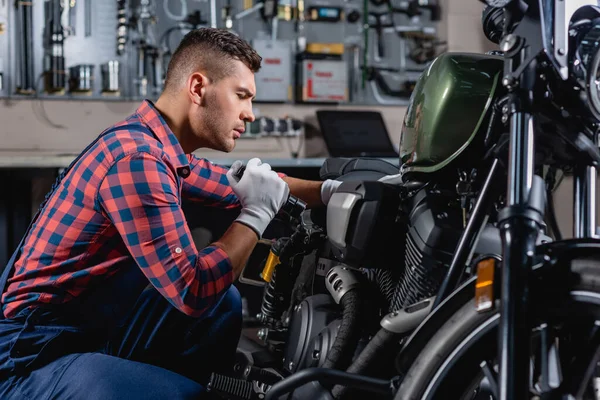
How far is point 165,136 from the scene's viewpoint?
5.34 feet

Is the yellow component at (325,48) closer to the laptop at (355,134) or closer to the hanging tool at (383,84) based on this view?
the hanging tool at (383,84)

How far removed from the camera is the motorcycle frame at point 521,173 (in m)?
0.96

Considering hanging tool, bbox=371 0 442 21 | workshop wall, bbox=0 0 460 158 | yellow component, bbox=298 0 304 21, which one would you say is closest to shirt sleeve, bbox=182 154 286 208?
workshop wall, bbox=0 0 460 158

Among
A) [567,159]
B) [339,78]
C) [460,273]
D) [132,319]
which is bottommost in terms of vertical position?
[132,319]

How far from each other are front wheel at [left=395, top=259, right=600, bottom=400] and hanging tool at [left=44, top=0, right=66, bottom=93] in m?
3.41

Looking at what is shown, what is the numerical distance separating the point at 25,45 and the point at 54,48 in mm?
151

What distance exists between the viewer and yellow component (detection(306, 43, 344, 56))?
15.4 feet

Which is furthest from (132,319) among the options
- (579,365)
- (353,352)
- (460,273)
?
(579,365)

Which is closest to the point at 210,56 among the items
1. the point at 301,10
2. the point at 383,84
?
the point at 301,10

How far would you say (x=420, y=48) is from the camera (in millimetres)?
4883

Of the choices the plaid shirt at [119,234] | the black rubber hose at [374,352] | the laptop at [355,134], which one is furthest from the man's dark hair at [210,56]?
the laptop at [355,134]

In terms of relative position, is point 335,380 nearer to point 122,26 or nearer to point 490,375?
point 490,375

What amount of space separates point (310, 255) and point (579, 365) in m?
0.81

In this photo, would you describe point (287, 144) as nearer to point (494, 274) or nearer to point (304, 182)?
point (304, 182)
